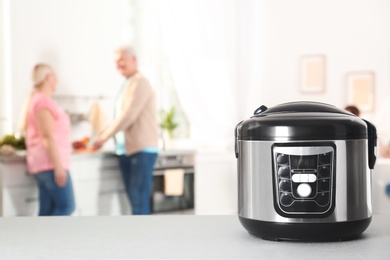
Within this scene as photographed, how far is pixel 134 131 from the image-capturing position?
17.2ft

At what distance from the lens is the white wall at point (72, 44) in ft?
17.5

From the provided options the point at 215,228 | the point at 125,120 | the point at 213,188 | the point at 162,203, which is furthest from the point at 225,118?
the point at 215,228

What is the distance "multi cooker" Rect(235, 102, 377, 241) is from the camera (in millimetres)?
1168

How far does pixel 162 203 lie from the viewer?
5.97 m

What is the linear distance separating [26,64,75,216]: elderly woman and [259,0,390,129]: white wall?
2.76m

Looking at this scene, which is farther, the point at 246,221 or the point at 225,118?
the point at 225,118

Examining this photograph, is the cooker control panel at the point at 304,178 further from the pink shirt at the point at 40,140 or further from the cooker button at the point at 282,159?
the pink shirt at the point at 40,140

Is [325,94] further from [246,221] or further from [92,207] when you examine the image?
[246,221]

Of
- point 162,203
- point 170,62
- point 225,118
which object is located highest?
point 170,62

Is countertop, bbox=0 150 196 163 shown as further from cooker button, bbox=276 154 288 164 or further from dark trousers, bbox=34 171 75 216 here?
cooker button, bbox=276 154 288 164

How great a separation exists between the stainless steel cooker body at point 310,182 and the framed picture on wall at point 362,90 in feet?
18.3

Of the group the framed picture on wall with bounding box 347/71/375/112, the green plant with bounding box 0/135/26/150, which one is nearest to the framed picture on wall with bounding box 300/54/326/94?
the framed picture on wall with bounding box 347/71/375/112

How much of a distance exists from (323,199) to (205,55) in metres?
5.71

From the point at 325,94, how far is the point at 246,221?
5747 millimetres
